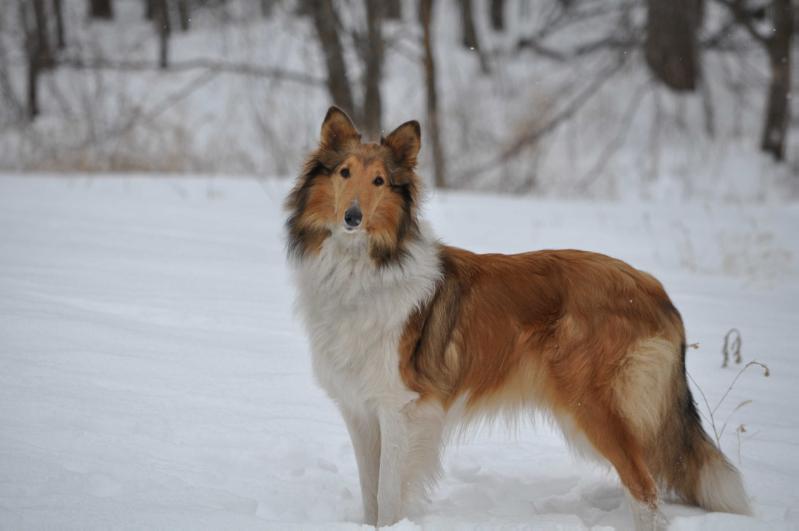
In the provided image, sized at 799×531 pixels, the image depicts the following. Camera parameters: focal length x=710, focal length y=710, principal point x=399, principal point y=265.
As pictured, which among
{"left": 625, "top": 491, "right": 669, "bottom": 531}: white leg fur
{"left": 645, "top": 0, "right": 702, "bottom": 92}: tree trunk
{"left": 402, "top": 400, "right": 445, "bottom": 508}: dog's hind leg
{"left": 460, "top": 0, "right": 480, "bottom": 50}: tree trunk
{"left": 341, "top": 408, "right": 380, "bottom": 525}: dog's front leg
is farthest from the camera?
{"left": 460, "top": 0, "right": 480, "bottom": 50}: tree trunk

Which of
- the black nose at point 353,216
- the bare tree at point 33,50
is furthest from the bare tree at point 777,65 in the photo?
the bare tree at point 33,50

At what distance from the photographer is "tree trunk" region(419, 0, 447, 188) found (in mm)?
10867

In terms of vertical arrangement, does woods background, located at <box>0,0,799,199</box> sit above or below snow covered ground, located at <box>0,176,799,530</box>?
above

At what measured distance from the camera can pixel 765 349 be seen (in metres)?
5.18

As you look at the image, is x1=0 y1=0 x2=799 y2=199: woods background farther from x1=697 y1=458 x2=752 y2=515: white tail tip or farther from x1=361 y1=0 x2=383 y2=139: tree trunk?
x1=697 y1=458 x2=752 y2=515: white tail tip

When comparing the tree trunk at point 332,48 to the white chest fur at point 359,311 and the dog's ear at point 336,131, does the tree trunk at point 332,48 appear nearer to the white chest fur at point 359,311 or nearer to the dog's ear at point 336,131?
the dog's ear at point 336,131

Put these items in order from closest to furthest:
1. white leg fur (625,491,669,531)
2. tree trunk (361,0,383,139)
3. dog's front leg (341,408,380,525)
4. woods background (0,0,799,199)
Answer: white leg fur (625,491,669,531), dog's front leg (341,408,380,525), tree trunk (361,0,383,139), woods background (0,0,799,199)

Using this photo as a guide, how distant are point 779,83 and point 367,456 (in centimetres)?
1331

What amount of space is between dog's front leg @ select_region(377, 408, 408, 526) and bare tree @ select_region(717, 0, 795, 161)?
12.9 meters

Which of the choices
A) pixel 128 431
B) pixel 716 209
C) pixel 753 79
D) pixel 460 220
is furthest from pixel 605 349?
pixel 753 79

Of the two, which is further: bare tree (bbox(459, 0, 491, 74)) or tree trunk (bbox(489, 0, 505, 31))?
tree trunk (bbox(489, 0, 505, 31))

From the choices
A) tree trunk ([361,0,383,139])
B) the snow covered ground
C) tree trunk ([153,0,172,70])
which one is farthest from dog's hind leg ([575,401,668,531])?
tree trunk ([153,0,172,70])

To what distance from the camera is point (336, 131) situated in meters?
3.43

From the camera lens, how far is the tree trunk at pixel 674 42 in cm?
1339
